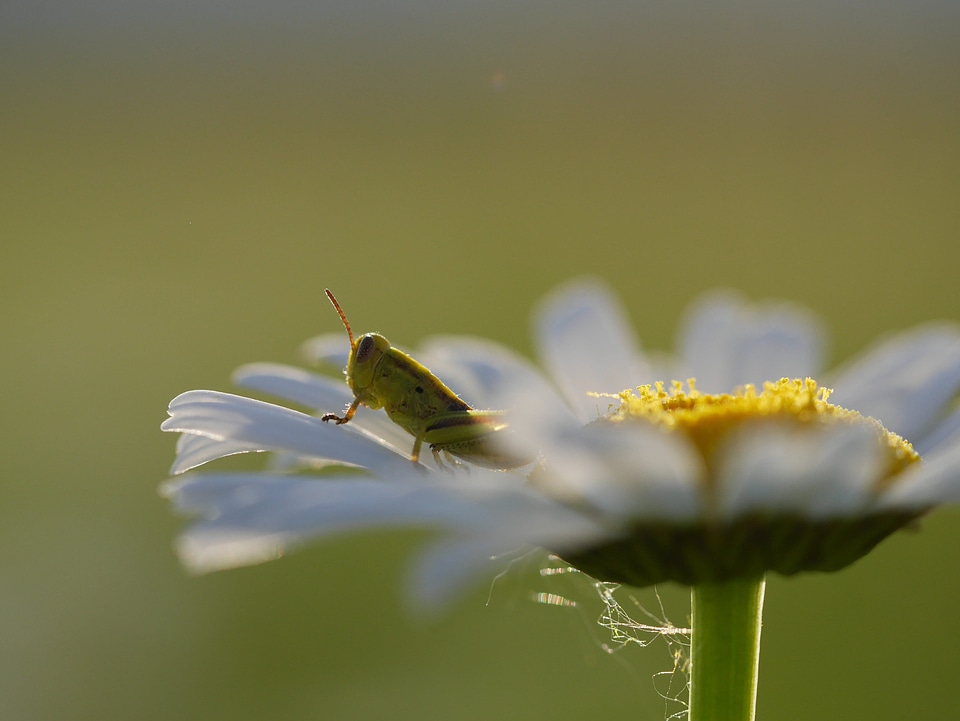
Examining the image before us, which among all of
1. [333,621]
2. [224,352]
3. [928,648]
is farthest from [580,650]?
[224,352]

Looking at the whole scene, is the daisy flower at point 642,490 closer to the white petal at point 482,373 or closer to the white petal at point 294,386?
the white petal at point 294,386

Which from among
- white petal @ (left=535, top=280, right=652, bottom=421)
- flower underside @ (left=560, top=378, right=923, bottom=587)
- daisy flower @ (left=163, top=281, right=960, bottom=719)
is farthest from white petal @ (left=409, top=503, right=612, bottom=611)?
white petal @ (left=535, top=280, right=652, bottom=421)

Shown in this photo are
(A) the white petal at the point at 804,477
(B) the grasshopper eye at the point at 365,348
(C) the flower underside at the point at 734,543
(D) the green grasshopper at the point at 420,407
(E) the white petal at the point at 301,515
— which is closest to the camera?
(E) the white petal at the point at 301,515

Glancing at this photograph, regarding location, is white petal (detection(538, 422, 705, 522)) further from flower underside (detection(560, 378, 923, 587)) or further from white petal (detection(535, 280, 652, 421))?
white petal (detection(535, 280, 652, 421))

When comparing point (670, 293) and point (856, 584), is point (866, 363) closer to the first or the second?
point (856, 584)

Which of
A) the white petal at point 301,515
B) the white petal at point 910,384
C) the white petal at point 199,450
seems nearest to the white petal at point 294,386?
the white petal at point 199,450

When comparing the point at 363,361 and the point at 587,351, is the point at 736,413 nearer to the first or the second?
the point at 363,361

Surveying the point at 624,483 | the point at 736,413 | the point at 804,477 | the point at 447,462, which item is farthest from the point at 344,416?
the point at 804,477
